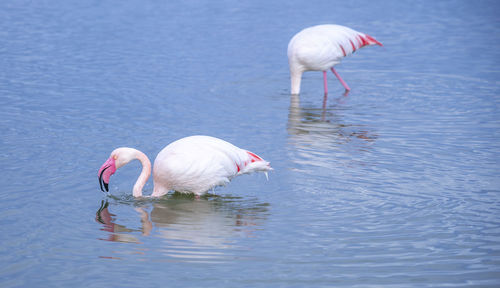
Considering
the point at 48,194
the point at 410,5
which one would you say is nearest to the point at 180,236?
the point at 48,194

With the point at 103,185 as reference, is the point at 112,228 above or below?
below

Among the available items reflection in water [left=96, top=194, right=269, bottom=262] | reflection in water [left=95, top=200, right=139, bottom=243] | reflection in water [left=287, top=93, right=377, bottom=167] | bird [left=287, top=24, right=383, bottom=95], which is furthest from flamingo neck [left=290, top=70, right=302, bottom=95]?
reflection in water [left=95, top=200, right=139, bottom=243]

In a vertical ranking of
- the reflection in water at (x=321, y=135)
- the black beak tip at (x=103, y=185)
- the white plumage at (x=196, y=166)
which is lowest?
the black beak tip at (x=103, y=185)

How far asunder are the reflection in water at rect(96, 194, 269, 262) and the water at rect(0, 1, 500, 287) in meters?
0.02

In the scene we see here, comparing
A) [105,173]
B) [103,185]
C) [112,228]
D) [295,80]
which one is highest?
[295,80]

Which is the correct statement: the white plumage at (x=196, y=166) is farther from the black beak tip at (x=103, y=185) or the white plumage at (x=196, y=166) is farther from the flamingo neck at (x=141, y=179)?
the black beak tip at (x=103, y=185)

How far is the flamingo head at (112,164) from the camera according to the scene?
18.5 ft

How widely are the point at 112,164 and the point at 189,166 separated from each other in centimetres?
63

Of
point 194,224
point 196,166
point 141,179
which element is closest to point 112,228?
point 194,224

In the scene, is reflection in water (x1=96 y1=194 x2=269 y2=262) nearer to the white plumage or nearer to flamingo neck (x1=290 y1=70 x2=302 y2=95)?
the white plumage

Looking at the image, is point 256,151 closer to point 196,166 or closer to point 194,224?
point 196,166

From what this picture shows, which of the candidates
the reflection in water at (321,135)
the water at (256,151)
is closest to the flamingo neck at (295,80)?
the water at (256,151)

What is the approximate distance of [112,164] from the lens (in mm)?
5711

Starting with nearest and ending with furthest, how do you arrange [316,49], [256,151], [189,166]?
[189,166] → [256,151] → [316,49]
